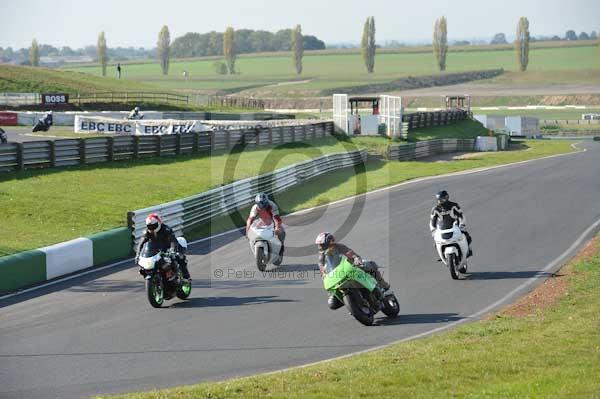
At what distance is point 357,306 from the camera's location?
1490 centimetres

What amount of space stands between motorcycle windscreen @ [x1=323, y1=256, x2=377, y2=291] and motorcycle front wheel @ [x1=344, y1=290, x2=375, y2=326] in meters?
0.20

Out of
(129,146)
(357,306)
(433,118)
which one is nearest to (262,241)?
(357,306)

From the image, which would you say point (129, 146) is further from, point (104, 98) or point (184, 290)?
point (104, 98)

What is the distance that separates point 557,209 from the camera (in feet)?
99.3

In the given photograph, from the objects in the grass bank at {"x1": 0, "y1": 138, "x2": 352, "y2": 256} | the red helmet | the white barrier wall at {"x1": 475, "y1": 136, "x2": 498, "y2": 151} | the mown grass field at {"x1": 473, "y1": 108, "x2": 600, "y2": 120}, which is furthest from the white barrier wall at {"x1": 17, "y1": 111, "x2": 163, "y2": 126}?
the mown grass field at {"x1": 473, "y1": 108, "x2": 600, "y2": 120}

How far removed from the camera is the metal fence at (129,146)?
32.6 m

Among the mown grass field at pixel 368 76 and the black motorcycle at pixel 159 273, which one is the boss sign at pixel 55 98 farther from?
the mown grass field at pixel 368 76

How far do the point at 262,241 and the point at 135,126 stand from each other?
3675 centimetres

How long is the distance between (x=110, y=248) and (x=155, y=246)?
5.28m

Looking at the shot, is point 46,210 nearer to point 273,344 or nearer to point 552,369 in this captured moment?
point 273,344

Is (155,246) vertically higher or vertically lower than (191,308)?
higher

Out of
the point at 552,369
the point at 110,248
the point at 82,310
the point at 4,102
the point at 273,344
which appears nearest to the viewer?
the point at 552,369

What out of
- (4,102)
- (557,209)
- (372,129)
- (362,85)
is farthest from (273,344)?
A: (362,85)

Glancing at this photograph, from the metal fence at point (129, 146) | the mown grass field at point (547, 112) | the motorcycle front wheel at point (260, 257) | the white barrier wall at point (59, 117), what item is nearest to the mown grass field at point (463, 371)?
the motorcycle front wheel at point (260, 257)
